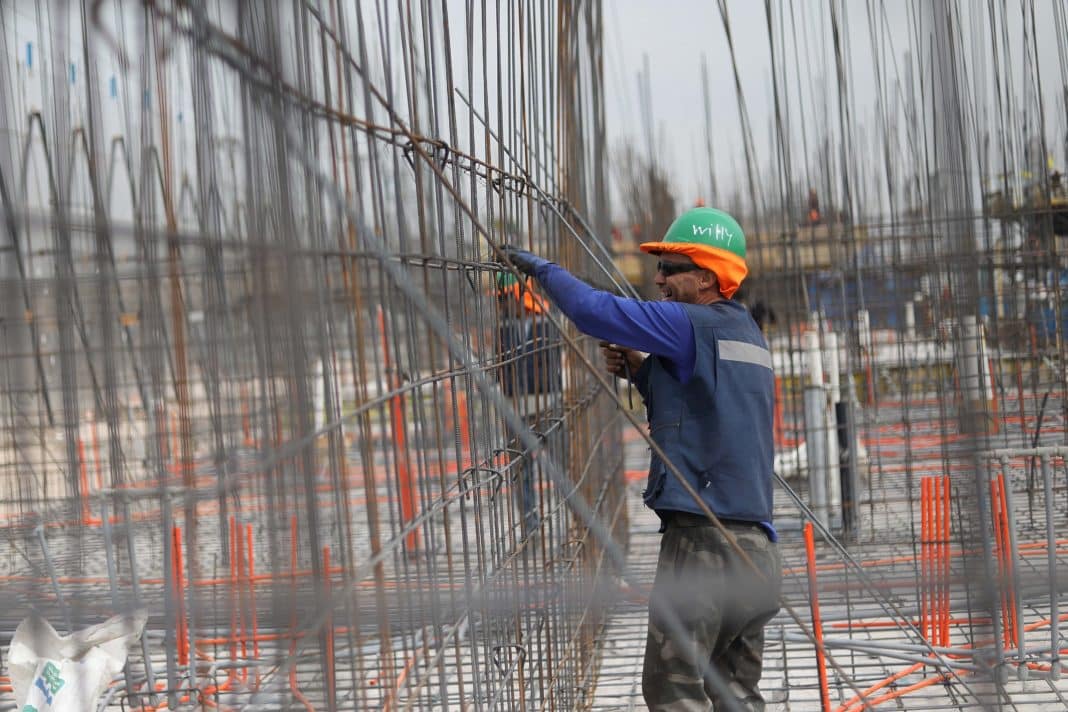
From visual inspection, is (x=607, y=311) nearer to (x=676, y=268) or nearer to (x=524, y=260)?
(x=524, y=260)

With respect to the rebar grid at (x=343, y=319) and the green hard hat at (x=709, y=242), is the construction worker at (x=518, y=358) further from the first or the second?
the green hard hat at (x=709, y=242)

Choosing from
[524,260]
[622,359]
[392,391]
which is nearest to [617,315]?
[524,260]

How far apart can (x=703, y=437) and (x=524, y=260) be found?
630 mm

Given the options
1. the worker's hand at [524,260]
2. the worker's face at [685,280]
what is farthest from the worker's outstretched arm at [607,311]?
the worker's face at [685,280]

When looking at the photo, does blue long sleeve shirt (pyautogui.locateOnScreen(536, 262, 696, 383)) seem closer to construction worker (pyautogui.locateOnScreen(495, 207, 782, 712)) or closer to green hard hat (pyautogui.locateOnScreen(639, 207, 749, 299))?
construction worker (pyautogui.locateOnScreen(495, 207, 782, 712))

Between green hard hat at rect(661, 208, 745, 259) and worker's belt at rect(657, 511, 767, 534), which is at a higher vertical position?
green hard hat at rect(661, 208, 745, 259)

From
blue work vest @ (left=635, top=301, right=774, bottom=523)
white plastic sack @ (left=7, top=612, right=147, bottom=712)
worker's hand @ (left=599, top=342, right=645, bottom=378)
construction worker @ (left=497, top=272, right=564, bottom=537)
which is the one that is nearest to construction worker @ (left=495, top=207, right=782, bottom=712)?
blue work vest @ (left=635, top=301, right=774, bottom=523)

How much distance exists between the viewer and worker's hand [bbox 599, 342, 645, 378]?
308cm

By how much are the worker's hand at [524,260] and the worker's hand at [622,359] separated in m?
0.52

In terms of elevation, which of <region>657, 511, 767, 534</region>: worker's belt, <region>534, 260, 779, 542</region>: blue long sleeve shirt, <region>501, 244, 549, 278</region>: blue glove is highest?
<region>501, 244, 549, 278</region>: blue glove

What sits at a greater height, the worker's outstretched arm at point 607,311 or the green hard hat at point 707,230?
the green hard hat at point 707,230

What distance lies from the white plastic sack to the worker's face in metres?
1.54

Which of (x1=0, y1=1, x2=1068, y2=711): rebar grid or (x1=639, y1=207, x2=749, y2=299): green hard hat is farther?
(x1=639, y1=207, x2=749, y2=299): green hard hat

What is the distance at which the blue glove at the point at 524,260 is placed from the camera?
8.53ft
